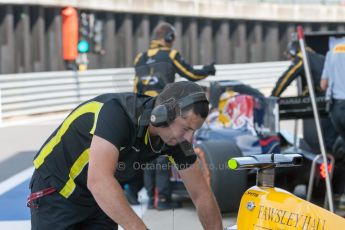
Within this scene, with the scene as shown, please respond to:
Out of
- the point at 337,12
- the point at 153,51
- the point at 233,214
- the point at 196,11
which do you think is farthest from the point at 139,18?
the point at 233,214

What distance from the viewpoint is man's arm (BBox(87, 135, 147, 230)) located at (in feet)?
10.3

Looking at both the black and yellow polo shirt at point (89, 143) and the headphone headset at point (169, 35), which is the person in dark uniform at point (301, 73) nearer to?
the headphone headset at point (169, 35)

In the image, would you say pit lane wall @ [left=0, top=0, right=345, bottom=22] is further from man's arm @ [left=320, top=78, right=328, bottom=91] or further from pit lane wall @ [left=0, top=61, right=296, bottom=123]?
man's arm @ [left=320, top=78, right=328, bottom=91]

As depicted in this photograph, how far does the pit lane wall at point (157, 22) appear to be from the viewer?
66.2 ft

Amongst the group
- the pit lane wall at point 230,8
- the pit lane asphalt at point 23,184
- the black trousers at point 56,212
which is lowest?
the pit lane asphalt at point 23,184

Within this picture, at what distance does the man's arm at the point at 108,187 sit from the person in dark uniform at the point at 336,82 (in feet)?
15.3

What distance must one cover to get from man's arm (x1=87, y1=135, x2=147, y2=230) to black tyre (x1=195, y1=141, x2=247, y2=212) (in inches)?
166

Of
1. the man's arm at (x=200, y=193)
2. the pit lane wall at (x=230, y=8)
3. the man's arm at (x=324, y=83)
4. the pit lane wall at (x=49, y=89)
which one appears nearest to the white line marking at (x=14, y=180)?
the man's arm at (x=324, y=83)

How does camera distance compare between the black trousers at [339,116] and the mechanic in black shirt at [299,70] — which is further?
the mechanic in black shirt at [299,70]

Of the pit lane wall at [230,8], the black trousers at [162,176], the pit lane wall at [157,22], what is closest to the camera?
the black trousers at [162,176]

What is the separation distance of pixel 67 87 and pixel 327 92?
38.9 ft

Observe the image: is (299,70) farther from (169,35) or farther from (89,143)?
(89,143)

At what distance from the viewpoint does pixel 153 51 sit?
351 inches

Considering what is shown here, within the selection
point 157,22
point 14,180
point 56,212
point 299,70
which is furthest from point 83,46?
point 56,212
